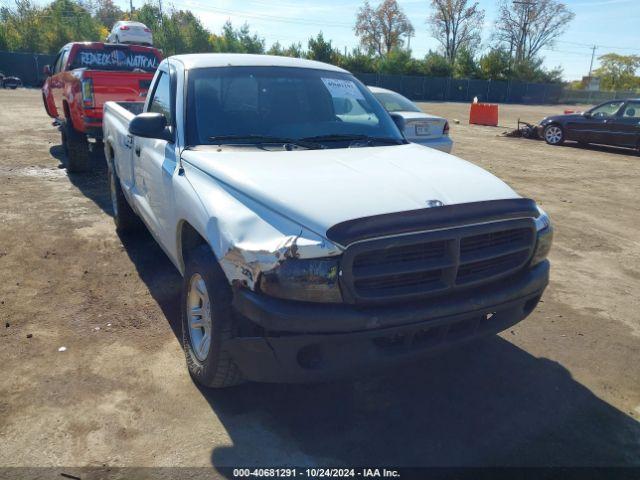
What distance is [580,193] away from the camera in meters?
9.30

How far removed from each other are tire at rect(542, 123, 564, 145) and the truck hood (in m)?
14.5

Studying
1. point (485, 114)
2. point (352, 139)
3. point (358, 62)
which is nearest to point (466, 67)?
point (358, 62)

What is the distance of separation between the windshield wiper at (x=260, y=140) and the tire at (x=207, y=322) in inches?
35.1

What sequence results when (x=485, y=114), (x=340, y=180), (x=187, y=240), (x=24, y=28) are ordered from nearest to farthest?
(x=340, y=180) < (x=187, y=240) < (x=485, y=114) < (x=24, y=28)

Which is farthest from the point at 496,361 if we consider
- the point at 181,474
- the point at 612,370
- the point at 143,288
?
the point at 143,288

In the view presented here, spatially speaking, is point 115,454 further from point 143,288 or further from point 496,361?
point 496,361

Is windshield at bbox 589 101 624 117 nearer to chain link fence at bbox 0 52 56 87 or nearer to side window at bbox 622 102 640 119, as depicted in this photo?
side window at bbox 622 102 640 119

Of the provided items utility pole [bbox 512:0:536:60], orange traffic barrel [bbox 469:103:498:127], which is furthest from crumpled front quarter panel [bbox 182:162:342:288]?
utility pole [bbox 512:0:536:60]

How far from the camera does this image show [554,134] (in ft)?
53.9

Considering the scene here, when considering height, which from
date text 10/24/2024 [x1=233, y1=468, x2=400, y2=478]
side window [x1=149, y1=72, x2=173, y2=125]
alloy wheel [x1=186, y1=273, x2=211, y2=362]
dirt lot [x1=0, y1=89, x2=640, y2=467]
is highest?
side window [x1=149, y1=72, x2=173, y2=125]

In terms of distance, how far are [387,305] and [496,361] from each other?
1.49m

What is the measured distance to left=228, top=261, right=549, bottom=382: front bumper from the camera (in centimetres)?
244

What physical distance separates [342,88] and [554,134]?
1414 cm

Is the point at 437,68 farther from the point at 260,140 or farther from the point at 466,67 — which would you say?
the point at 260,140
